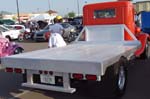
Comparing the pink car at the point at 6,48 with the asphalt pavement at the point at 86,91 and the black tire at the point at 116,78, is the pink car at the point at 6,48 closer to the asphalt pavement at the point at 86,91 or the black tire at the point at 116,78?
→ the asphalt pavement at the point at 86,91

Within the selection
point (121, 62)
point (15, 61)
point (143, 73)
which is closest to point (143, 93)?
point (121, 62)

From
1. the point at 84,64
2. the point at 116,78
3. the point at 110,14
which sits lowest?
the point at 116,78

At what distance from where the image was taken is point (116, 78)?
21.8 feet

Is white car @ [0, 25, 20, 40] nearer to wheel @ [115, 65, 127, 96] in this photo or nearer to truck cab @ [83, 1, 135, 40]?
truck cab @ [83, 1, 135, 40]

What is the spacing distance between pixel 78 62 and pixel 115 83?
126cm

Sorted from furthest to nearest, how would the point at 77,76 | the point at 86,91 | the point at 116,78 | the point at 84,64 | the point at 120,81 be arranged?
the point at 86,91, the point at 120,81, the point at 116,78, the point at 77,76, the point at 84,64

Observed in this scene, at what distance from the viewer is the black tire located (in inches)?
249

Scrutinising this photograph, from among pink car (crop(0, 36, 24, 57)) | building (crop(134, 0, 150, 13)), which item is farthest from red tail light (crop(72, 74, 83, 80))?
building (crop(134, 0, 150, 13))

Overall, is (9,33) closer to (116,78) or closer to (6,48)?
Result: (6,48)

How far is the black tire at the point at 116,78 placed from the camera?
6.34 metres

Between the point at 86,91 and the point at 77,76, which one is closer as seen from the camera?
the point at 77,76

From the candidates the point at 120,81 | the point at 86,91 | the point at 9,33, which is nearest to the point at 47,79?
the point at 86,91

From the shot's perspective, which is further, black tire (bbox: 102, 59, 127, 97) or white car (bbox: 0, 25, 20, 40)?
white car (bbox: 0, 25, 20, 40)

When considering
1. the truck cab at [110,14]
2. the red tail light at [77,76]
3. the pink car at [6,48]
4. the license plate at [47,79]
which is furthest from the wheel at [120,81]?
the pink car at [6,48]
